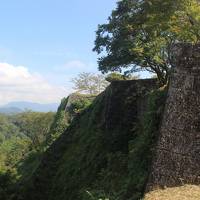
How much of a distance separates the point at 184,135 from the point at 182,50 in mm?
Answer: 2679

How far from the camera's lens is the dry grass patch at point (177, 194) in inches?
456

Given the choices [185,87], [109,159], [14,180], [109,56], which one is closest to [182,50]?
[185,87]

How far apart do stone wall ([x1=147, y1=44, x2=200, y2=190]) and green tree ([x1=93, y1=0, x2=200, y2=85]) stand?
171 inches

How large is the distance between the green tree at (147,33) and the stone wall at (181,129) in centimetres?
434

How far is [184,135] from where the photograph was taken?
1303cm

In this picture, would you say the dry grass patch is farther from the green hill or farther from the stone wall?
the green hill

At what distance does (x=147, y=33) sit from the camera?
20.0 metres

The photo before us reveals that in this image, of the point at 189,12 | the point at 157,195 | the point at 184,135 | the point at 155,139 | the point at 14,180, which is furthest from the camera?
the point at 14,180

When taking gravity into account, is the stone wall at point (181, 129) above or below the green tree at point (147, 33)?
below

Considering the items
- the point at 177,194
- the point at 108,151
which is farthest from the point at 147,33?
the point at 177,194

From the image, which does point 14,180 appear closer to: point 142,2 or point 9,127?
point 142,2

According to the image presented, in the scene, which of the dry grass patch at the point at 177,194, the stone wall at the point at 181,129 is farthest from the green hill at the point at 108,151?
the stone wall at the point at 181,129

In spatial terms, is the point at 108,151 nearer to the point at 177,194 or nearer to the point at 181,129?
the point at 181,129

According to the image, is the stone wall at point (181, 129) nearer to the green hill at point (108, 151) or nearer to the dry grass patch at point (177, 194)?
the dry grass patch at point (177, 194)
